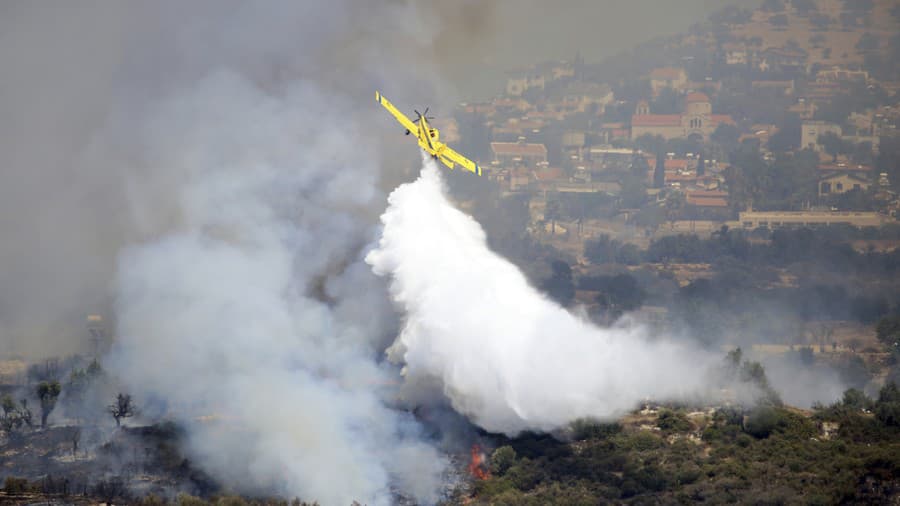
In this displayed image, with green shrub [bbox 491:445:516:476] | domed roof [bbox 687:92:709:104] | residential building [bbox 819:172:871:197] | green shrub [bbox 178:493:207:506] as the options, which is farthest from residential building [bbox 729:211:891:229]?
green shrub [bbox 178:493:207:506]

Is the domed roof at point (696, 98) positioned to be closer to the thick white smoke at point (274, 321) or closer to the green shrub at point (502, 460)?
the thick white smoke at point (274, 321)

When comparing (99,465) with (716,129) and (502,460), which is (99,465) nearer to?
(502,460)

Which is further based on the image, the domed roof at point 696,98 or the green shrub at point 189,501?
the domed roof at point 696,98

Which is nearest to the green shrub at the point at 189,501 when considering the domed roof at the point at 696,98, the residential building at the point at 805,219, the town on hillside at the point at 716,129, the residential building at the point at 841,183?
the town on hillside at the point at 716,129

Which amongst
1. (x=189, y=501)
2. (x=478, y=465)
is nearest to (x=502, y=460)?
(x=478, y=465)

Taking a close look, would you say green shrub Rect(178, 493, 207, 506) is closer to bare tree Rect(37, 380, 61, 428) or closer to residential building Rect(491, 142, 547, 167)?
bare tree Rect(37, 380, 61, 428)

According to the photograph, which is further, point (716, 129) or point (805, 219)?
point (716, 129)
